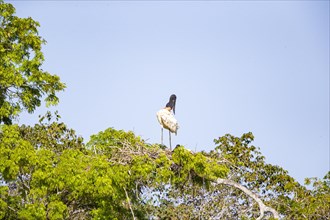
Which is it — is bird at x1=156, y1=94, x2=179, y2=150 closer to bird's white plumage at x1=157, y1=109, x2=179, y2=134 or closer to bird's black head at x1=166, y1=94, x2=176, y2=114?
bird's white plumage at x1=157, y1=109, x2=179, y2=134

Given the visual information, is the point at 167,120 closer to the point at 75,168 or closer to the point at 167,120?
the point at 167,120

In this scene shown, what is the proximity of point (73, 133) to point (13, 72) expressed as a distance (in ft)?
23.4

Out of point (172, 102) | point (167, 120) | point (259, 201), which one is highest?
point (172, 102)

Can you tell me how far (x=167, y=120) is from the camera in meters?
16.1

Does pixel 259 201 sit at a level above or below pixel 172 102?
below

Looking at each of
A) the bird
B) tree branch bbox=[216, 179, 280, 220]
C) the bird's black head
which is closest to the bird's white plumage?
the bird

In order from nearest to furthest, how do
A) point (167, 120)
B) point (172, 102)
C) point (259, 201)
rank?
point (259, 201)
point (167, 120)
point (172, 102)

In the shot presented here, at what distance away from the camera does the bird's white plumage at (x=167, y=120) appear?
52.8 ft

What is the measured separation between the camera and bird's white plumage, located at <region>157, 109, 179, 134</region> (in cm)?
1609

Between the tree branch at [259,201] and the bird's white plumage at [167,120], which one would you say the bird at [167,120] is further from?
the tree branch at [259,201]

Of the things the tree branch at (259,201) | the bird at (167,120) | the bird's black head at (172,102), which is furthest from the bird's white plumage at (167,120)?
the tree branch at (259,201)

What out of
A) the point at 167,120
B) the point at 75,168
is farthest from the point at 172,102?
the point at 75,168

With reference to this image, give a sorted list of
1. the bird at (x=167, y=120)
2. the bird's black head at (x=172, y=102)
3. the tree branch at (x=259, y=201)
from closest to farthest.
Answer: the tree branch at (x=259, y=201), the bird at (x=167, y=120), the bird's black head at (x=172, y=102)

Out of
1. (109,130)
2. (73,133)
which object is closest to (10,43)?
(109,130)
